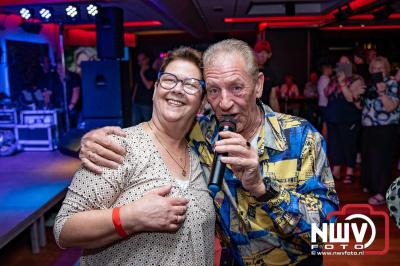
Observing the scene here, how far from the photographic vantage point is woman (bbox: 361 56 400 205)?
412 cm

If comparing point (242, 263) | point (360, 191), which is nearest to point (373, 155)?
point (360, 191)

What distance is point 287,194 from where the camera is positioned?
1.29 metres

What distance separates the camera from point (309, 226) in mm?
1313

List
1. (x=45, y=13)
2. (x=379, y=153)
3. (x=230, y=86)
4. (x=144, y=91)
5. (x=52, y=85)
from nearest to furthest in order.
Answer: (x=230, y=86) → (x=379, y=153) → (x=45, y=13) → (x=144, y=91) → (x=52, y=85)

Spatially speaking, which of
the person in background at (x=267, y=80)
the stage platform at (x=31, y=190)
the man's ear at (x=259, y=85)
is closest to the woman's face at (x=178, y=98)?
the man's ear at (x=259, y=85)

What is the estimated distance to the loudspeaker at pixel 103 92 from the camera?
215 inches

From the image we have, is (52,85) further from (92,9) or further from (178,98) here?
(178,98)

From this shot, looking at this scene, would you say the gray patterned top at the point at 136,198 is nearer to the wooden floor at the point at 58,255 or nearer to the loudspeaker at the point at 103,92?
the wooden floor at the point at 58,255

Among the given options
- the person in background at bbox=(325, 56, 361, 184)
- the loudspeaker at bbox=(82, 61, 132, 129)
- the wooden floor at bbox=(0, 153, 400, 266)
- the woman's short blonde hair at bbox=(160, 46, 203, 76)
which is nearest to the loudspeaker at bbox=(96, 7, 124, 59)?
the loudspeaker at bbox=(82, 61, 132, 129)

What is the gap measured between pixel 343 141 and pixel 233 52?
4.20 meters

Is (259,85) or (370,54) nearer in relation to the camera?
(259,85)

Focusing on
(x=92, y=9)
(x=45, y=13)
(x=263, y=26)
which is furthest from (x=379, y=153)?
(x=263, y=26)

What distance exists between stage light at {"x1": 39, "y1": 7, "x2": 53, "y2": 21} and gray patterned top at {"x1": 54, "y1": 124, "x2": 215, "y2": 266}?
5.27 meters

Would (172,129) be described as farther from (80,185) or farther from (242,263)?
(242,263)
